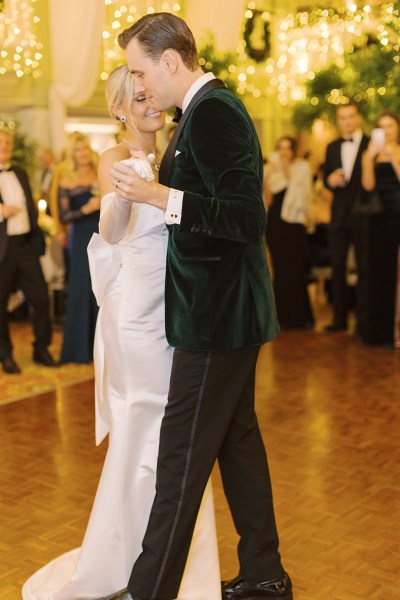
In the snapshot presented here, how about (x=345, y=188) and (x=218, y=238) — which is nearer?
(x=218, y=238)

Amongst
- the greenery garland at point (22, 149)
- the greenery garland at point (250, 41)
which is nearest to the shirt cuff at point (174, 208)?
the greenery garland at point (22, 149)

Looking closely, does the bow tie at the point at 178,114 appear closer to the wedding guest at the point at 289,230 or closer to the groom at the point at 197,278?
the groom at the point at 197,278

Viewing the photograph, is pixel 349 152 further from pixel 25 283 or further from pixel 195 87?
pixel 195 87

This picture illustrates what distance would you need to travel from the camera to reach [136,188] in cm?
198

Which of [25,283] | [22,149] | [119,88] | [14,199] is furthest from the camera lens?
[22,149]

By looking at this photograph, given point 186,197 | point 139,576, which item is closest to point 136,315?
point 186,197

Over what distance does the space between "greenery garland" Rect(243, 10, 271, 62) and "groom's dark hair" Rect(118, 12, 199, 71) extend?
35.3 ft

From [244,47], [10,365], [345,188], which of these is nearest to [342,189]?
[345,188]

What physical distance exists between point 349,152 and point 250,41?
21.4 feet

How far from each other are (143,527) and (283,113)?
12.1 m

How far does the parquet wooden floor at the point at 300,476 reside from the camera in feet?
9.23

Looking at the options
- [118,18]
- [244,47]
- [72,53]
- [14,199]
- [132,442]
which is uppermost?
[118,18]

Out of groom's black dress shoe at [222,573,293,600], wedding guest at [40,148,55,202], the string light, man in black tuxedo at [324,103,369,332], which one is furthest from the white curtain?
groom's black dress shoe at [222,573,293,600]

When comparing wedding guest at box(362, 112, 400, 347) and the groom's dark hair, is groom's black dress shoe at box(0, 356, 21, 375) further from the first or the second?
the groom's dark hair
